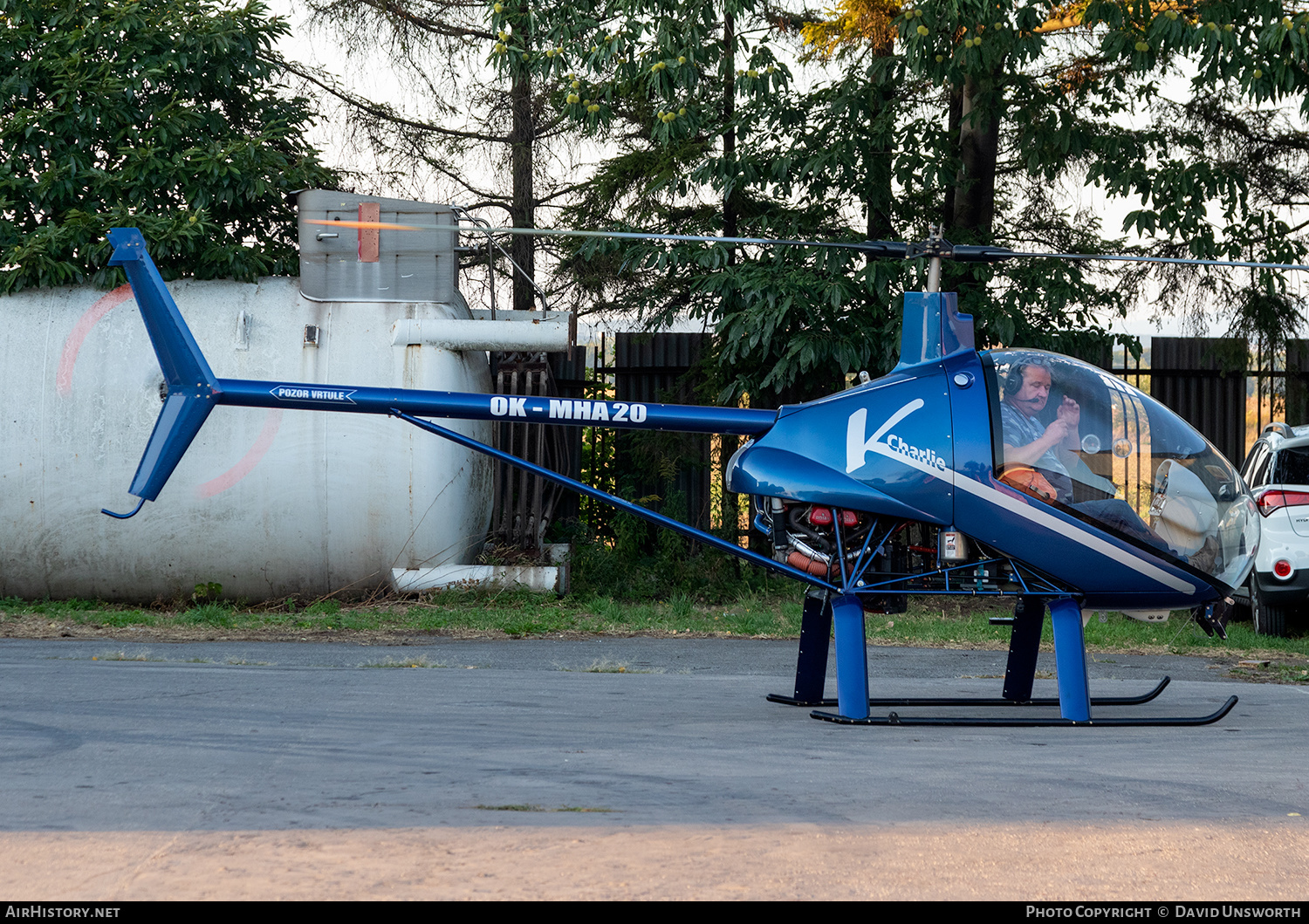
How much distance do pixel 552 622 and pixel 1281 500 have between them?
6585 mm

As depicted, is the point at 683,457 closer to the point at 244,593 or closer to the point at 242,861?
the point at 244,593

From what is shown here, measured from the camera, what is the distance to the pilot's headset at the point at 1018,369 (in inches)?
243

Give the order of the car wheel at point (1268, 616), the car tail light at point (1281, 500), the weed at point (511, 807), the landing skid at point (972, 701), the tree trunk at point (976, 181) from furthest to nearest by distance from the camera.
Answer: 1. the tree trunk at point (976, 181)
2. the car wheel at point (1268, 616)
3. the car tail light at point (1281, 500)
4. the landing skid at point (972, 701)
5. the weed at point (511, 807)

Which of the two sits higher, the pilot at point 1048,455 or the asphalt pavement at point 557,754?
the pilot at point 1048,455

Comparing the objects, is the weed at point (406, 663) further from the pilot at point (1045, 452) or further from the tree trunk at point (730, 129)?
the tree trunk at point (730, 129)

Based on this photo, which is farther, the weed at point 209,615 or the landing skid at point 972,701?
the weed at point 209,615

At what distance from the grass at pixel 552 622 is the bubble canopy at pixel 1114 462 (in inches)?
130

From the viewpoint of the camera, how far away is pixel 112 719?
18.4ft

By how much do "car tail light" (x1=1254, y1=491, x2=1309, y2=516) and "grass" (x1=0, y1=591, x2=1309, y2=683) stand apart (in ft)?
3.89

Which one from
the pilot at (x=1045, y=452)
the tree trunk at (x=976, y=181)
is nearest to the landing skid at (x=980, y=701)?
the pilot at (x=1045, y=452)

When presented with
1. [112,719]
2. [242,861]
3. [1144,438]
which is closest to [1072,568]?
[1144,438]

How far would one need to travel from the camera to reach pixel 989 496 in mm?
5996

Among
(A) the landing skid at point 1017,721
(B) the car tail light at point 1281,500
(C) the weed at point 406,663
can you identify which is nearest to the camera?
(A) the landing skid at point 1017,721
